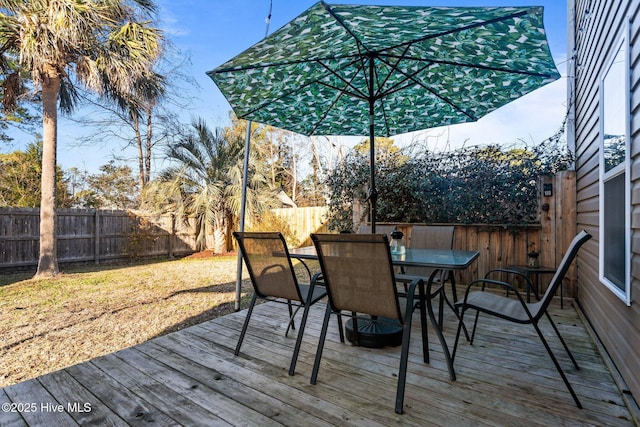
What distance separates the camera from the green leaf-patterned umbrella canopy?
1.91 metres

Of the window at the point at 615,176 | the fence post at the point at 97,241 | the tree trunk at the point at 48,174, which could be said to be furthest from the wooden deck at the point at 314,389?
the fence post at the point at 97,241

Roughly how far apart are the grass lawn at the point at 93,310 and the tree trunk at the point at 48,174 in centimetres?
39

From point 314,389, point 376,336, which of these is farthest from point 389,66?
point 314,389

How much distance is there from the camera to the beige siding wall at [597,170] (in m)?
1.62

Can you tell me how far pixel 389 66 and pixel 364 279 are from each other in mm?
1968

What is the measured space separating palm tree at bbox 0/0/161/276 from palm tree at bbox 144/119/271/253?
7.93 ft

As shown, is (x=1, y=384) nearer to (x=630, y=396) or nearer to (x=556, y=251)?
(x=630, y=396)

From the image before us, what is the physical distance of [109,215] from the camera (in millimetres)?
7789

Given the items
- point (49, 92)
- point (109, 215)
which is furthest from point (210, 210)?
point (49, 92)

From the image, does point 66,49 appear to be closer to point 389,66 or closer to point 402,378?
point 389,66

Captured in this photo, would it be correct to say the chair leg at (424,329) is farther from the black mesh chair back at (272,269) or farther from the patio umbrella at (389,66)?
the patio umbrella at (389,66)

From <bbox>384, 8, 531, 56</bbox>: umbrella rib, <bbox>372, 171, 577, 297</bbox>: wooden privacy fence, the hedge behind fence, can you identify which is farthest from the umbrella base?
the hedge behind fence

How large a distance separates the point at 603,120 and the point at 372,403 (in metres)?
2.50

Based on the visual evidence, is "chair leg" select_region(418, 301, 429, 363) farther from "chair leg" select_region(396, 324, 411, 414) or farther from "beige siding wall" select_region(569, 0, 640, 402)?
"beige siding wall" select_region(569, 0, 640, 402)
